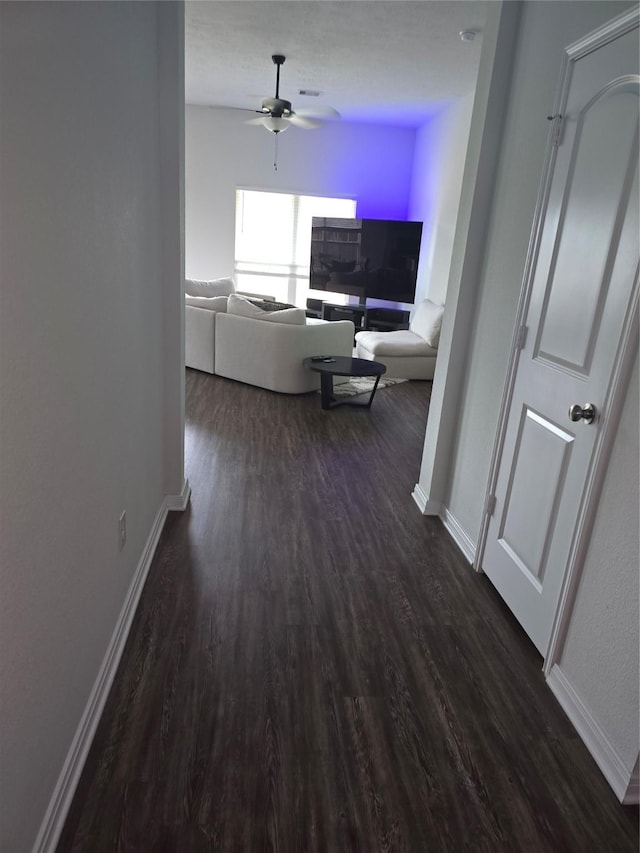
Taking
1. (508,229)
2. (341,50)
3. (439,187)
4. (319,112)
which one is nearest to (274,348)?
(319,112)

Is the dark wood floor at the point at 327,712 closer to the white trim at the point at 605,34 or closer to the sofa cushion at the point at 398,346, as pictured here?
the white trim at the point at 605,34

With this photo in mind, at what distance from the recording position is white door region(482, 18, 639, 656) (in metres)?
1.68

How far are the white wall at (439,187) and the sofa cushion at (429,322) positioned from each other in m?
0.21

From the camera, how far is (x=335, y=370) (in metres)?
4.70

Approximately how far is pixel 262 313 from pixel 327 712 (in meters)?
3.97

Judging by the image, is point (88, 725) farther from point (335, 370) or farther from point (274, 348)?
point (274, 348)

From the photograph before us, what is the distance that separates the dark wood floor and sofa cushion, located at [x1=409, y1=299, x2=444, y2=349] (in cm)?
348

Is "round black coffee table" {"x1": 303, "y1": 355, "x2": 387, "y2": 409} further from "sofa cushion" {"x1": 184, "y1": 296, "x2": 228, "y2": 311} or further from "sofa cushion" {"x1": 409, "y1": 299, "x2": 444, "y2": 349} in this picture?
"sofa cushion" {"x1": 409, "y1": 299, "x2": 444, "y2": 349}

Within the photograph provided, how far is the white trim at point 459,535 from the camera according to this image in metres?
2.67

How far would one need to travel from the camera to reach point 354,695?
1818 mm

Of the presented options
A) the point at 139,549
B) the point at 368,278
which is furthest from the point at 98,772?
the point at 368,278

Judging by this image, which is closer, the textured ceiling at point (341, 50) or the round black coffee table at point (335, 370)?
the textured ceiling at point (341, 50)

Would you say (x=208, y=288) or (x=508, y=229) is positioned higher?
(x=508, y=229)

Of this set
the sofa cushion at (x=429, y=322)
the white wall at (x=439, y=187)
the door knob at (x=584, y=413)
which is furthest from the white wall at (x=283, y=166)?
the door knob at (x=584, y=413)
